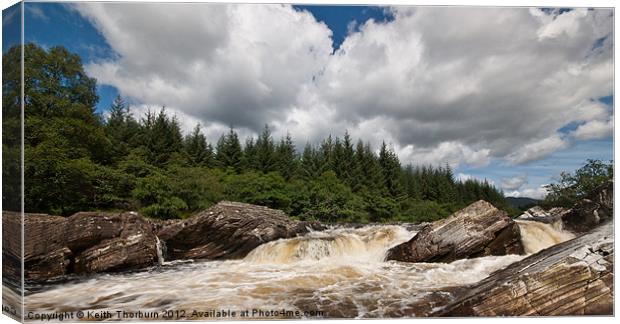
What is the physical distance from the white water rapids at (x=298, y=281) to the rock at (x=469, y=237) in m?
0.16

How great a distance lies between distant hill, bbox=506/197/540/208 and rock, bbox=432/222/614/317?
1103 mm

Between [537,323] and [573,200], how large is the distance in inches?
93.1

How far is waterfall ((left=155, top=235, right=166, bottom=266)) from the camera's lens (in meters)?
7.02

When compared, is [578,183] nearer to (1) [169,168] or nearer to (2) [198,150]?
(2) [198,150]

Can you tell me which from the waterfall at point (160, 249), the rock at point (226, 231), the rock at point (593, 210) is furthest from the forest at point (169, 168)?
the rock at point (593, 210)

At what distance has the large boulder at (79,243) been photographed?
214 inches

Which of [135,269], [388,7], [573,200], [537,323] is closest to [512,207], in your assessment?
[573,200]

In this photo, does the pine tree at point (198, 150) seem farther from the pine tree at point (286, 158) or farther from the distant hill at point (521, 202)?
the distant hill at point (521, 202)

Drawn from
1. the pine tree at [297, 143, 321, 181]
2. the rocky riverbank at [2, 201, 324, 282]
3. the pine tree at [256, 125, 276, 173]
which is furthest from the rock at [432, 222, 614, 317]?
the pine tree at [256, 125, 276, 173]

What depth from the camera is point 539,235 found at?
6.39 metres

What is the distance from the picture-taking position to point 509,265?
20.3 ft

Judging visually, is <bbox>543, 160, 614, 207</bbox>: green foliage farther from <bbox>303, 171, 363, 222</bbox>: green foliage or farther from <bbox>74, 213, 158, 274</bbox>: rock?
<bbox>74, 213, 158, 274</bbox>: rock

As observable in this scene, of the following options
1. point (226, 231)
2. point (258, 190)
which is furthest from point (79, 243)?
point (258, 190)

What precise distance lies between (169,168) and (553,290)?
7308 mm
